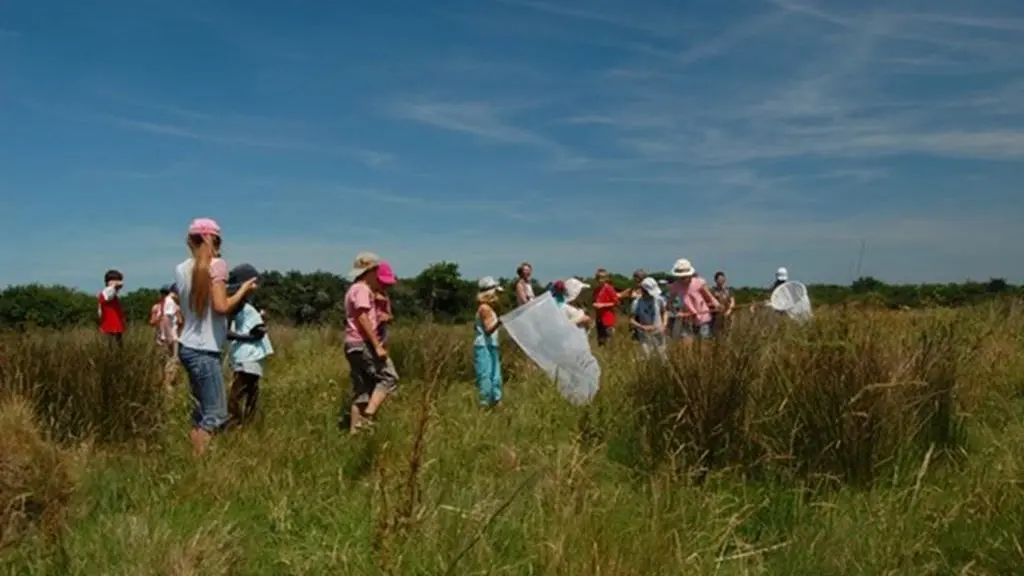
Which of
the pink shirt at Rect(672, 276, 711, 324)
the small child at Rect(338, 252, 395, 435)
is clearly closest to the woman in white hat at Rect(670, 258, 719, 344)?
the pink shirt at Rect(672, 276, 711, 324)

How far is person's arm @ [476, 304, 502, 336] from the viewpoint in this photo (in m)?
9.65

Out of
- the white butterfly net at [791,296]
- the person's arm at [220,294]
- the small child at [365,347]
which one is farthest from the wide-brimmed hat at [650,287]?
the person's arm at [220,294]

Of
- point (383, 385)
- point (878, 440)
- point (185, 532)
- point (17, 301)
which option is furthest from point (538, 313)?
point (17, 301)

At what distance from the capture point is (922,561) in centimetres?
412

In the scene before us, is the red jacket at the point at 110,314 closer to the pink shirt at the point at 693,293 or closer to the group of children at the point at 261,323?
the group of children at the point at 261,323

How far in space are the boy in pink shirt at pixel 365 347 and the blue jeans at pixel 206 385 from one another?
1.52 meters

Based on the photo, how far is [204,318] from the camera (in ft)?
20.8

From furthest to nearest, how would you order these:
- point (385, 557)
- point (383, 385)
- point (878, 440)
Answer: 1. point (383, 385)
2. point (878, 440)
3. point (385, 557)

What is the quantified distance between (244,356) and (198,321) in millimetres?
1684

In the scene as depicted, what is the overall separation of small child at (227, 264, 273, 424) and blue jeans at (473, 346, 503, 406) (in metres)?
2.18

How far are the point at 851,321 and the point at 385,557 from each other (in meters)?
4.49

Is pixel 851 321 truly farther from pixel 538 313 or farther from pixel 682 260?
pixel 682 260

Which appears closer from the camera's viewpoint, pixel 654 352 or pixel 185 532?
pixel 185 532

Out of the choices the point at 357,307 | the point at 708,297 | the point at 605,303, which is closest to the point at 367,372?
the point at 357,307
